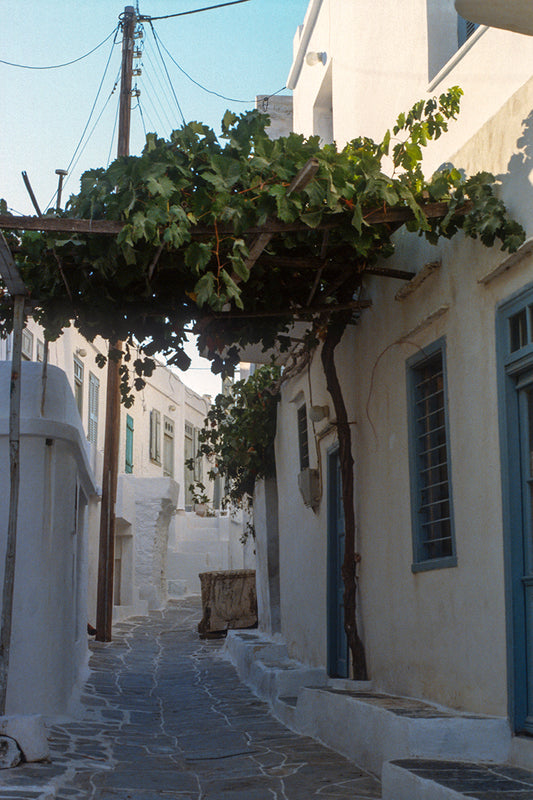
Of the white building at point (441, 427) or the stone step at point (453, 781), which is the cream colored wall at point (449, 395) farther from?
the stone step at point (453, 781)

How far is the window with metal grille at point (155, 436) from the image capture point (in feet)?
99.3

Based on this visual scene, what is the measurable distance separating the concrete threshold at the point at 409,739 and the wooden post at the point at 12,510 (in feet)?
7.51

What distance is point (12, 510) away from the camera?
646cm

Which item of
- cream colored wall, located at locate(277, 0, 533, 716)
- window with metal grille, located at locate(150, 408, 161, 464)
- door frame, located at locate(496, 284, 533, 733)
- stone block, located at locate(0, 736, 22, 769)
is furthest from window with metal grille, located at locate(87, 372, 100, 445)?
door frame, located at locate(496, 284, 533, 733)

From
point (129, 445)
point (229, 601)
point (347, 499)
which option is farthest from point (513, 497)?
point (129, 445)

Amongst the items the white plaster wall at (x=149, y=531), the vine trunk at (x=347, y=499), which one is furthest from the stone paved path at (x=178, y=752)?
the white plaster wall at (x=149, y=531)

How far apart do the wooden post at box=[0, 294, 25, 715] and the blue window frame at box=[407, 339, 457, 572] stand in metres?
2.79

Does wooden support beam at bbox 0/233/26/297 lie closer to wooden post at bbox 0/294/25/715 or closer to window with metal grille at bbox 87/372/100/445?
wooden post at bbox 0/294/25/715

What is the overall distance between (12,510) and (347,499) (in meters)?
2.94

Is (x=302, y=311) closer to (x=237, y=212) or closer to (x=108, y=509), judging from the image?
(x=237, y=212)

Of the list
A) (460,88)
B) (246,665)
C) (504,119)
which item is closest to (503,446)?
(504,119)

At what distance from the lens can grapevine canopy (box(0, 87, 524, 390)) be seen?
5609 mm

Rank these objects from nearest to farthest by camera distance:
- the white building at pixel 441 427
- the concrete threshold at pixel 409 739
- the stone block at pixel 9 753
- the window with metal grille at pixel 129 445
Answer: the concrete threshold at pixel 409 739, the white building at pixel 441 427, the stone block at pixel 9 753, the window with metal grille at pixel 129 445

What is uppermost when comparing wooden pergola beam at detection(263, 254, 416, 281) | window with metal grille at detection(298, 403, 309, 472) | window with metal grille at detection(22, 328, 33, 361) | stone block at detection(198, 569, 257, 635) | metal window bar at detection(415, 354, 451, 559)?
window with metal grille at detection(22, 328, 33, 361)
